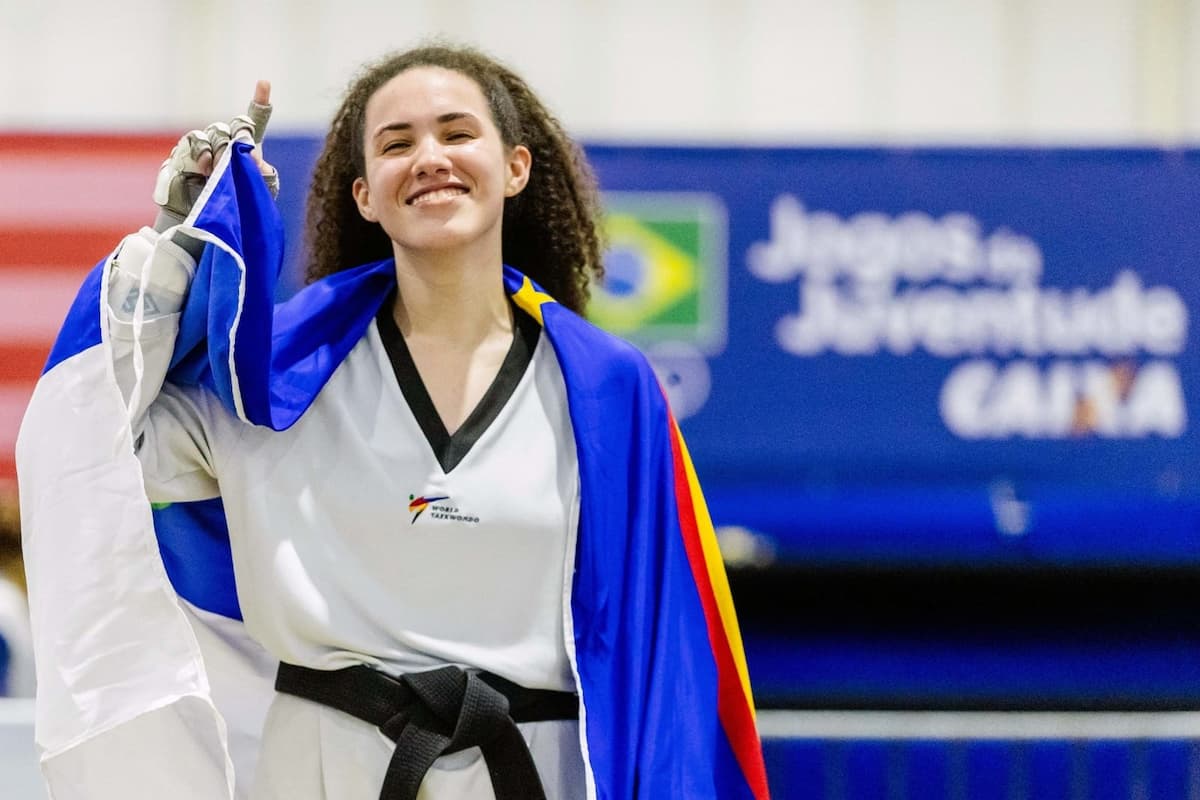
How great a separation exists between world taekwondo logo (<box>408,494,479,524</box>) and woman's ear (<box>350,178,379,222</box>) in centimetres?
31

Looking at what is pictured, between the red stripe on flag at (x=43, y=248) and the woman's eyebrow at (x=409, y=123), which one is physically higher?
the woman's eyebrow at (x=409, y=123)

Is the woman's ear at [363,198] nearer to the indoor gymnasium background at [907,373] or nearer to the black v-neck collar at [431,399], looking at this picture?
the black v-neck collar at [431,399]

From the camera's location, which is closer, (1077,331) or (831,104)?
(1077,331)

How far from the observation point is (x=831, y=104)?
12.6 ft

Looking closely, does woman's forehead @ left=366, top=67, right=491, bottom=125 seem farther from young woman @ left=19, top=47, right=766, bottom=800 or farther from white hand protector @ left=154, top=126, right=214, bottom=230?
white hand protector @ left=154, top=126, right=214, bottom=230

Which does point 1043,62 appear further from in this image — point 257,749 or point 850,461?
point 257,749

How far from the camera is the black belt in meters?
1.27

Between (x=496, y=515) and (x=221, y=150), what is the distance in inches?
15.7

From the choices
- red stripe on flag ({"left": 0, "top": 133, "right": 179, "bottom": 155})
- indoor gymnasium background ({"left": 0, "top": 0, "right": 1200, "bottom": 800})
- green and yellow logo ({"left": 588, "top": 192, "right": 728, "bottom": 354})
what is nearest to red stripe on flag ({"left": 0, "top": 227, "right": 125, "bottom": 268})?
indoor gymnasium background ({"left": 0, "top": 0, "right": 1200, "bottom": 800})

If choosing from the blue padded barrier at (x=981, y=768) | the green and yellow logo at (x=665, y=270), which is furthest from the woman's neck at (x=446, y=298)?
the green and yellow logo at (x=665, y=270)

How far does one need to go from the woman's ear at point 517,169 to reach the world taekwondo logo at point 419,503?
335 mm

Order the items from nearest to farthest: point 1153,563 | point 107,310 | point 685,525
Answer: point 107,310, point 685,525, point 1153,563

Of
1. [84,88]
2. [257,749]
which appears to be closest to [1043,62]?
[84,88]

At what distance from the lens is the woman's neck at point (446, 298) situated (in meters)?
1.40
